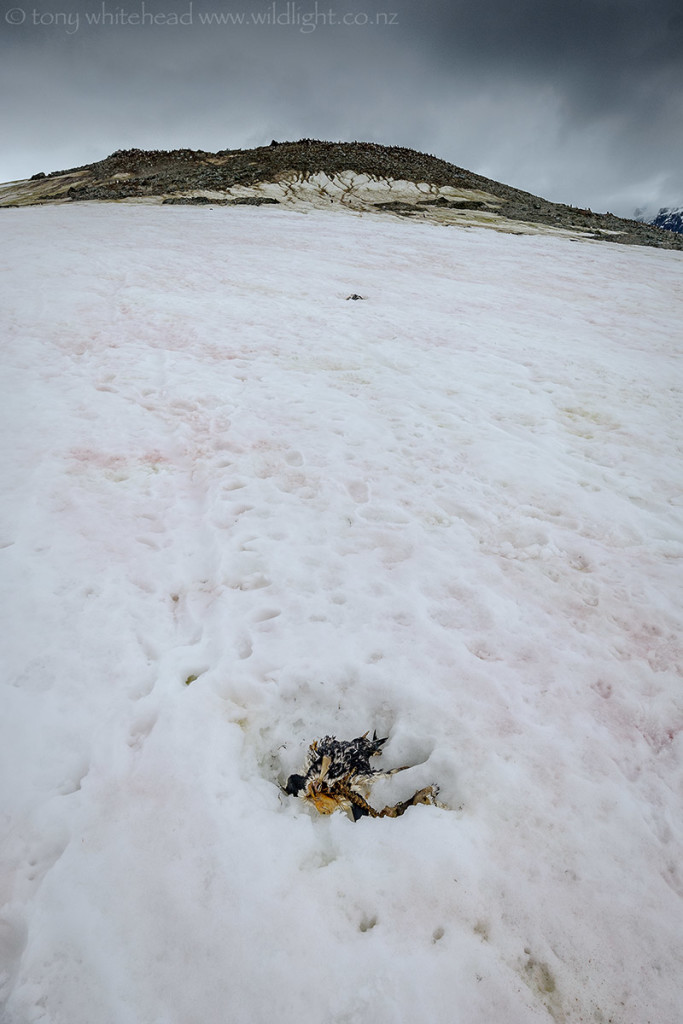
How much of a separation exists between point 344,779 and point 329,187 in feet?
161

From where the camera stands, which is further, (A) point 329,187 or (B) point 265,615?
(A) point 329,187

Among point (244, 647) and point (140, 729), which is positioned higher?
point (244, 647)

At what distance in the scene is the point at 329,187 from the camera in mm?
41688

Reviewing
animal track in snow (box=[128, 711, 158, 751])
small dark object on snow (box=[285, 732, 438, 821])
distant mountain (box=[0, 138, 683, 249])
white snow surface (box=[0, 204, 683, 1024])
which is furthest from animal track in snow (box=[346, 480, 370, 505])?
distant mountain (box=[0, 138, 683, 249])

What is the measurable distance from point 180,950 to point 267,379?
673 centimetres

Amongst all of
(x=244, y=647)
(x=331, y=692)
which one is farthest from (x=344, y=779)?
(x=244, y=647)

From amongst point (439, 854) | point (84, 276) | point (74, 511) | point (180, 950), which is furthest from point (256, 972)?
point (84, 276)

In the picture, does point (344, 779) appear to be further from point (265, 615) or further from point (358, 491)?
point (358, 491)

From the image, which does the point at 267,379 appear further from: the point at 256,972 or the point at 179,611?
the point at 256,972

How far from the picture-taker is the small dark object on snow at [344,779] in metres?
2.64

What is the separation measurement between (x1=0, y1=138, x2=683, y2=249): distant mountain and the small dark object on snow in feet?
108

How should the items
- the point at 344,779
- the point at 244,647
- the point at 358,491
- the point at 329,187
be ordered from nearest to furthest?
the point at 344,779, the point at 244,647, the point at 358,491, the point at 329,187

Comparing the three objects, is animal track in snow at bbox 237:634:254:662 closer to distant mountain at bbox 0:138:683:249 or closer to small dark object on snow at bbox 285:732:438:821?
small dark object on snow at bbox 285:732:438:821

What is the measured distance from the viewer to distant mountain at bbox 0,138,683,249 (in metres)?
32.9
